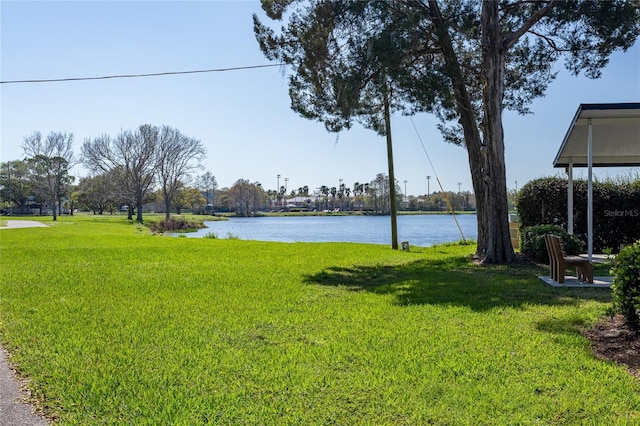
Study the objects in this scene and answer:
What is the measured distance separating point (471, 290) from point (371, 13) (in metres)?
5.97

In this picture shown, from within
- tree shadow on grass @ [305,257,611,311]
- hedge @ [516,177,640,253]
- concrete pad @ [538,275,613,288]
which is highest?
hedge @ [516,177,640,253]

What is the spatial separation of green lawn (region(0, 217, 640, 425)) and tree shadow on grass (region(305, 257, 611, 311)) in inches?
2.3

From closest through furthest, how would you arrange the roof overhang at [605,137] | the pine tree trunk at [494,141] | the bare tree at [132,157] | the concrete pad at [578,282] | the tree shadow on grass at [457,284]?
the tree shadow on grass at [457,284], the concrete pad at [578,282], the roof overhang at [605,137], the pine tree trunk at [494,141], the bare tree at [132,157]

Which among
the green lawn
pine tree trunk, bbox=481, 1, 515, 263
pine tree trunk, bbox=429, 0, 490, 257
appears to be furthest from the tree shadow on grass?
pine tree trunk, bbox=429, 0, 490, 257

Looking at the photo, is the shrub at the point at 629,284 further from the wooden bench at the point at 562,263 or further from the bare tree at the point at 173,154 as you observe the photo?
the bare tree at the point at 173,154

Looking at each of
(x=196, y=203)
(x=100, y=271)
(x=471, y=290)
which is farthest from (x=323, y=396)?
(x=196, y=203)

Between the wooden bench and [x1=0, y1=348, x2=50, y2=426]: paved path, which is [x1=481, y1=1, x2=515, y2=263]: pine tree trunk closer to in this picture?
the wooden bench

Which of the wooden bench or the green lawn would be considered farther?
the wooden bench

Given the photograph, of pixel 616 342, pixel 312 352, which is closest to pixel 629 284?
pixel 616 342

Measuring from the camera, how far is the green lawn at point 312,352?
3.11 metres

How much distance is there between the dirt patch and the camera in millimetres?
4008

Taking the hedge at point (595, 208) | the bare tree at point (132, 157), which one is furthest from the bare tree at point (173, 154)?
the hedge at point (595, 208)

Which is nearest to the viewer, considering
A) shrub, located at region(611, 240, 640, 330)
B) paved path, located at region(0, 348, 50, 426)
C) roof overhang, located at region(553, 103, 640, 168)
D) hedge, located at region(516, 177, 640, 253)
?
paved path, located at region(0, 348, 50, 426)

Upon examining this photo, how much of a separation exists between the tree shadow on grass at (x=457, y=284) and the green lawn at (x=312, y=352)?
0.06 m
